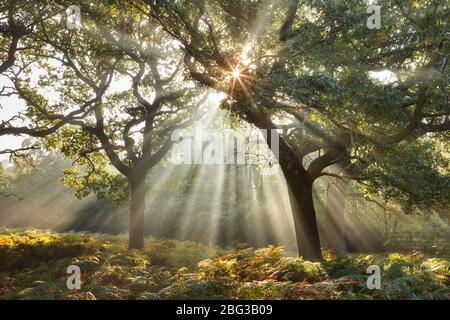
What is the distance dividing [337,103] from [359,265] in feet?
14.4

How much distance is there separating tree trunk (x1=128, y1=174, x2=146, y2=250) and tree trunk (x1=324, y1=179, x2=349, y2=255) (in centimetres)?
963

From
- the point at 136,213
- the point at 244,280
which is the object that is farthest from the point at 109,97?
Answer: the point at 244,280

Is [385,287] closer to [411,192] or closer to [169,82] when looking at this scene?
[411,192]

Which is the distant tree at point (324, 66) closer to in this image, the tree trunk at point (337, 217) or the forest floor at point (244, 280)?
the forest floor at point (244, 280)

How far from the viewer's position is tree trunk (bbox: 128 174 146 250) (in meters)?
20.4

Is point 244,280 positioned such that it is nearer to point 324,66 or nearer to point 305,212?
point 305,212

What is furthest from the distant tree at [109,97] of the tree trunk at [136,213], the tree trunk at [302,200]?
the tree trunk at [302,200]

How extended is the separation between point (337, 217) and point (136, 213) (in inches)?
406

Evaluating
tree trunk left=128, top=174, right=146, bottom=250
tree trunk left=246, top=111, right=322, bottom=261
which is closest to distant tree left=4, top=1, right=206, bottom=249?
tree trunk left=128, top=174, right=146, bottom=250

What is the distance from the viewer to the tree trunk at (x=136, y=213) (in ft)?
67.0

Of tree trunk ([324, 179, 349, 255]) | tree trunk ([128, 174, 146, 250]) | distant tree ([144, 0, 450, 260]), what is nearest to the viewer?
distant tree ([144, 0, 450, 260])

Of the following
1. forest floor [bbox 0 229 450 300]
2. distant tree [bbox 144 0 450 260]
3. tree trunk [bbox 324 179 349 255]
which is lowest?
forest floor [bbox 0 229 450 300]

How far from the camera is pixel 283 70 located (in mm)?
10375

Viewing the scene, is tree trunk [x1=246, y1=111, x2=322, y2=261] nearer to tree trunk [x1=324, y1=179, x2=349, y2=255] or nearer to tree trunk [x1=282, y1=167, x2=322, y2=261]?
tree trunk [x1=282, y1=167, x2=322, y2=261]
